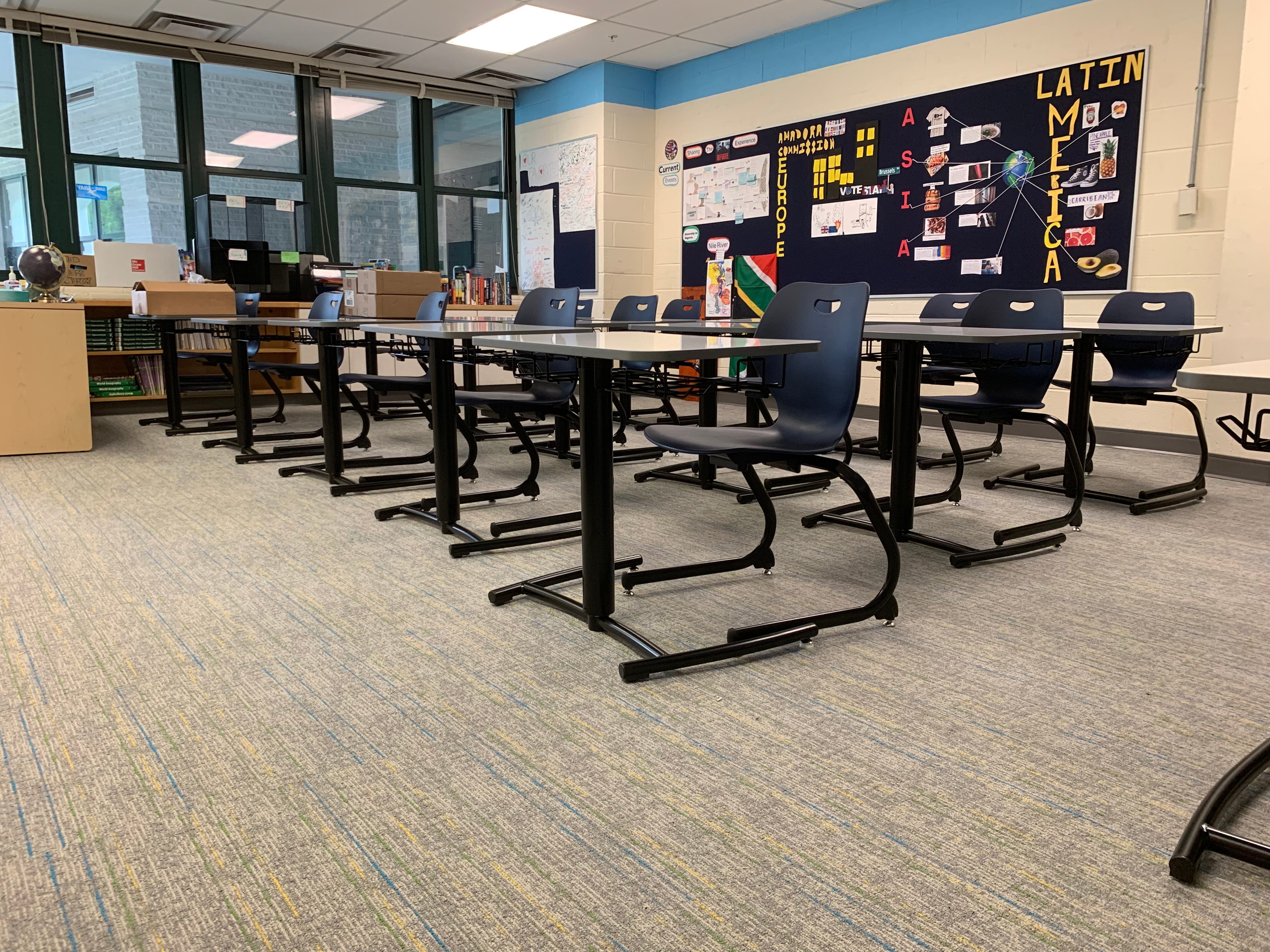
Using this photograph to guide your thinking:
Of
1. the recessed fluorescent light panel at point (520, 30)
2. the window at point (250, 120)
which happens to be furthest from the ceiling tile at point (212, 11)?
the recessed fluorescent light panel at point (520, 30)

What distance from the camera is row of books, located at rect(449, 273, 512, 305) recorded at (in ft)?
25.0

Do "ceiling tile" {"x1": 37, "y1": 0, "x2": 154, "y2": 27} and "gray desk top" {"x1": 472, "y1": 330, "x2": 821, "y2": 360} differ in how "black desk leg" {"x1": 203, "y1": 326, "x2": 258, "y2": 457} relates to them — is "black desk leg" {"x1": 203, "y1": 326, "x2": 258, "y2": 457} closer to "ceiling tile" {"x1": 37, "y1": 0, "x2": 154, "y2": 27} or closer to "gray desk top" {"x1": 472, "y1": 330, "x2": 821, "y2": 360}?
"gray desk top" {"x1": 472, "y1": 330, "x2": 821, "y2": 360}

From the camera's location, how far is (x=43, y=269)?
15.9 ft

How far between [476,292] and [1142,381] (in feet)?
17.2

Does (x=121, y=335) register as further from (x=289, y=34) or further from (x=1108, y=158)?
(x=1108, y=158)

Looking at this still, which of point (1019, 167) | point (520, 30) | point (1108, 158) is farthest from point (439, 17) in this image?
point (1108, 158)

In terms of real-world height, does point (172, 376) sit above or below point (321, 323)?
below

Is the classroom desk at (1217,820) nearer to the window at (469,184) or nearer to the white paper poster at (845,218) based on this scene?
the white paper poster at (845,218)

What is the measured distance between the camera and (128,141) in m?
6.82

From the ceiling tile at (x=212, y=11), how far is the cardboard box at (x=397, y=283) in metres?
2.60

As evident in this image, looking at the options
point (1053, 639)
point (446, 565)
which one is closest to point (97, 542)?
point (446, 565)

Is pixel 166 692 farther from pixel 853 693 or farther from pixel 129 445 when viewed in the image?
pixel 129 445

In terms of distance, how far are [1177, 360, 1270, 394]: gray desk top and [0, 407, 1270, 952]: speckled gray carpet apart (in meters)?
0.67

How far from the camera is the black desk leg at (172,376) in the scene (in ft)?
18.0
